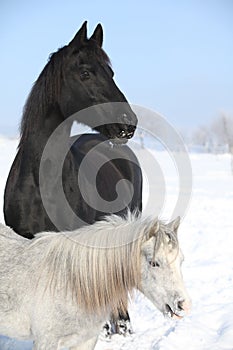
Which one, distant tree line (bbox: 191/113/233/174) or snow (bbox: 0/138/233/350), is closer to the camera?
snow (bbox: 0/138/233/350)

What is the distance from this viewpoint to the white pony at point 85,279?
9.23 feet

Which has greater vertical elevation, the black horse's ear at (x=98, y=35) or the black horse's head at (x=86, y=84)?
the black horse's ear at (x=98, y=35)

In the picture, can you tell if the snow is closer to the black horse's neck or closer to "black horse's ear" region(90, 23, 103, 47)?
the black horse's neck

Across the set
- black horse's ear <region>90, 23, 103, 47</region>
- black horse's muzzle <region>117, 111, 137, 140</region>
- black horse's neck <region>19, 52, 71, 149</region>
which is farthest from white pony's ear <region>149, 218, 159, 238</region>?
black horse's ear <region>90, 23, 103, 47</region>

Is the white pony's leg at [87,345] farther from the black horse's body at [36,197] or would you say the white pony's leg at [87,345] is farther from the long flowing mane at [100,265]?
the black horse's body at [36,197]

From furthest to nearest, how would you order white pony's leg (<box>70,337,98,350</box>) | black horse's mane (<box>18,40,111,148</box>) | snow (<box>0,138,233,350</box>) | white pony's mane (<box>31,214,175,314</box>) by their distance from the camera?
snow (<box>0,138,233,350</box>) → black horse's mane (<box>18,40,111,148</box>) → white pony's leg (<box>70,337,98,350</box>) → white pony's mane (<box>31,214,175,314</box>)

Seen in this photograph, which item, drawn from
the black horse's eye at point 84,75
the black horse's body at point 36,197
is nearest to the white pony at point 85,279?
the black horse's body at point 36,197

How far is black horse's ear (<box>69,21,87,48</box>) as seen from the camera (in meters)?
3.78

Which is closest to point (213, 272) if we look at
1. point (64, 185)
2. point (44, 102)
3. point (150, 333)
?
point (150, 333)

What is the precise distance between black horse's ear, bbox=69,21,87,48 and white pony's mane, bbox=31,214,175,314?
1613 millimetres

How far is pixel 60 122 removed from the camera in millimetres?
3836

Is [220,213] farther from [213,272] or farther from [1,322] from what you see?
[1,322]

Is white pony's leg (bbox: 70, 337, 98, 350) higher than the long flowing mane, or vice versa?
the long flowing mane

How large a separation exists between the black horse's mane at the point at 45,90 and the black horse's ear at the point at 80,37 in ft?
0.15
